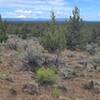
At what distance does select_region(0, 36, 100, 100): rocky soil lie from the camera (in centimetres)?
1359

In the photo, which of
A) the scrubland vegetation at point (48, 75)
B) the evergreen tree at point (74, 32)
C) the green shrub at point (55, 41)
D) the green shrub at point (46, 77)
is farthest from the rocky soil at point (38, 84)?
the evergreen tree at point (74, 32)

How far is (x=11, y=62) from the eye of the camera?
1955 centimetres

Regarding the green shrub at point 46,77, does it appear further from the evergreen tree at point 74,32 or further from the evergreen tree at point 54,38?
the evergreen tree at point 74,32

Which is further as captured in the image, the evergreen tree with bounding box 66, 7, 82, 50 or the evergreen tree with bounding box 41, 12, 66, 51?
the evergreen tree with bounding box 66, 7, 82, 50

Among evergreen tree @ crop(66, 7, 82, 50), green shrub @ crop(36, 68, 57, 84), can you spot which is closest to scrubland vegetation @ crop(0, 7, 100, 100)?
green shrub @ crop(36, 68, 57, 84)

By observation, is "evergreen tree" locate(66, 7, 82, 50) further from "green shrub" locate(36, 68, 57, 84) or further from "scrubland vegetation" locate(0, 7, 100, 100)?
"green shrub" locate(36, 68, 57, 84)

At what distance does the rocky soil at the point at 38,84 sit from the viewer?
13.6 metres

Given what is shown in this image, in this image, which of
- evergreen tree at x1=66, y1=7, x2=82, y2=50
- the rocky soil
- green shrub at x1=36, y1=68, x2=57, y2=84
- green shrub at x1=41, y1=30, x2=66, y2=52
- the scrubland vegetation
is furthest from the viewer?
evergreen tree at x1=66, y1=7, x2=82, y2=50

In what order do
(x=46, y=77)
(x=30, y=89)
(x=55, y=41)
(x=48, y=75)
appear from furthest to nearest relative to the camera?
(x=55, y=41)
(x=48, y=75)
(x=46, y=77)
(x=30, y=89)

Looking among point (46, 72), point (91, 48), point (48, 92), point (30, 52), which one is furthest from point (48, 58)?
point (91, 48)

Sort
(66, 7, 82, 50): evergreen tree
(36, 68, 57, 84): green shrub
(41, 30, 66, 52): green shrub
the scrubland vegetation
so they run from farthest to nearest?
1. (66, 7, 82, 50): evergreen tree
2. (41, 30, 66, 52): green shrub
3. (36, 68, 57, 84): green shrub
4. the scrubland vegetation

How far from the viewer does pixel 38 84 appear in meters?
15.2

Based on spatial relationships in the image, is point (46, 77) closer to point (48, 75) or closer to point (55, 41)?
point (48, 75)

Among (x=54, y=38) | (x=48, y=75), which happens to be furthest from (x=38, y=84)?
(x=54, y=38)
